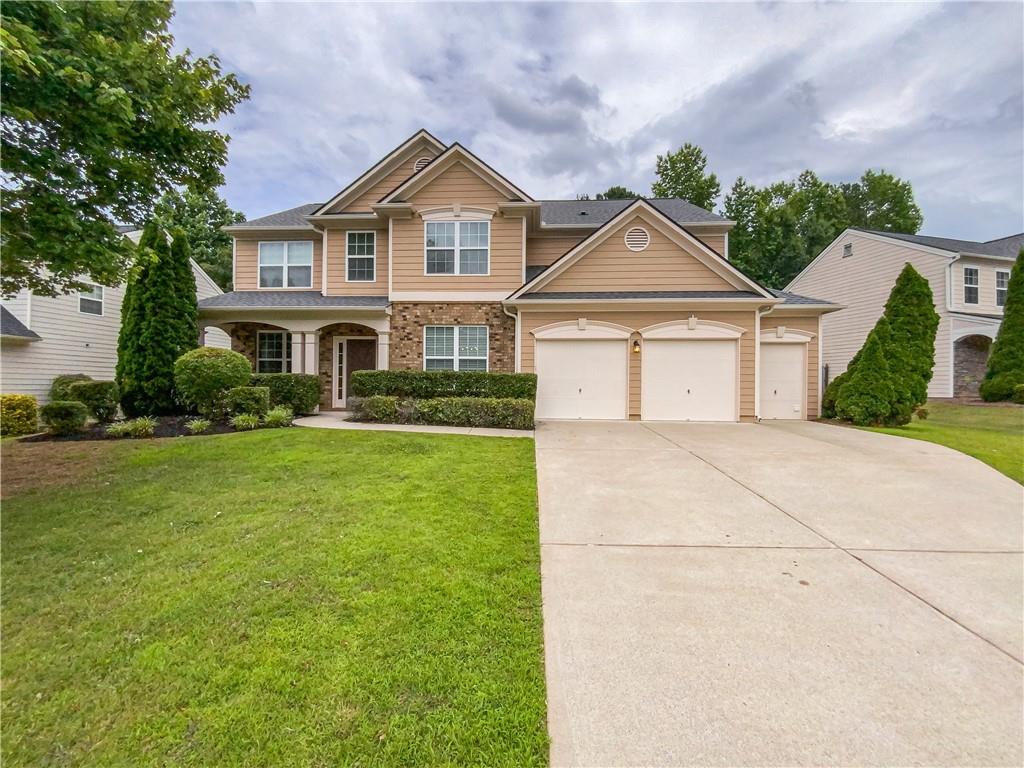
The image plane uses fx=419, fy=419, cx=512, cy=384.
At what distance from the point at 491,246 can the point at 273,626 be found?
11092 mm

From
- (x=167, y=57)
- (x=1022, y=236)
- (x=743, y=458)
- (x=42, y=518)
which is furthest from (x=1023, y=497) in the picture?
(x=1022, y=236)

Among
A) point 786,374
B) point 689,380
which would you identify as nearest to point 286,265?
point 689,380

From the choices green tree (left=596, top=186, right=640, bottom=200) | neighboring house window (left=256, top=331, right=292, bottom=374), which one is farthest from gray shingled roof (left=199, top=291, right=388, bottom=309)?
green tree (left=596, top=186, right=640, bottom=200)

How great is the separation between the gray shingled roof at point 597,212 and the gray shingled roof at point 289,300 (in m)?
6.42

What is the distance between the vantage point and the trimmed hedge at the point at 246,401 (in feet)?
30.8

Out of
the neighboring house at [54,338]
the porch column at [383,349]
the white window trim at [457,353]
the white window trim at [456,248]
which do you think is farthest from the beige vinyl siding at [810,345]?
the neighboring house at [54,338]

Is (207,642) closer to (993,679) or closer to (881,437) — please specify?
(993,679)

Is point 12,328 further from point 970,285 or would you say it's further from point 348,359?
point 970,285

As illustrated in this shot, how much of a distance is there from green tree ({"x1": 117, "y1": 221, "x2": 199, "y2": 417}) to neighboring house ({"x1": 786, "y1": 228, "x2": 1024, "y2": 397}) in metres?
23.0

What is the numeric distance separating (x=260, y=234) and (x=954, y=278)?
2625cm

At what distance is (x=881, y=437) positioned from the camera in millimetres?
8984

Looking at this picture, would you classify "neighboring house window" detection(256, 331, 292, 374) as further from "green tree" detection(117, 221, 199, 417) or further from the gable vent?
the gable vent

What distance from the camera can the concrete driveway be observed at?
73.3 inches

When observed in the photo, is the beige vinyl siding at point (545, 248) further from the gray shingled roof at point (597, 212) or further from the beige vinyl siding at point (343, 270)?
the beige vinyl siding at point (343, 270)
